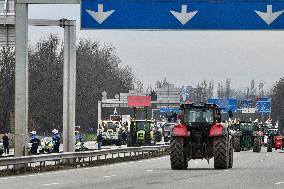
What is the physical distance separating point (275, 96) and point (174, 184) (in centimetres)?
14395

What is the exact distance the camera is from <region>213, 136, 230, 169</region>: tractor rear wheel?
105 ft

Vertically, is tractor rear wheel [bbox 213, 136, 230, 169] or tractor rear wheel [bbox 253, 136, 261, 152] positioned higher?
tractor rear wheel [bbox 213, 136, 230, 169]

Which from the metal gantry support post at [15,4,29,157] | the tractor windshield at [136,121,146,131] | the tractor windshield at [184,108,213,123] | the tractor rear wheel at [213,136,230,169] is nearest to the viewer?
the tractor rear wheel at [213,136,230,169]

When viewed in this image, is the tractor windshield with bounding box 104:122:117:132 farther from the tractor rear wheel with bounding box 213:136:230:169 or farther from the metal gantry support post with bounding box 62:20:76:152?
the tractor rear wheel with bounding box 213:136:230:169

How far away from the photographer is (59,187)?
21.8 meters

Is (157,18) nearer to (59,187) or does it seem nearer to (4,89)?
(59,187)

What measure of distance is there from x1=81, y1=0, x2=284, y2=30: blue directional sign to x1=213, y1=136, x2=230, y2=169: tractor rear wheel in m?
3.75

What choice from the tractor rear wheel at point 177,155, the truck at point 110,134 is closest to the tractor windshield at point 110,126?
the truck at point 110,134

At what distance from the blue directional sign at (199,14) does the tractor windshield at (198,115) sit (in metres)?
3.85

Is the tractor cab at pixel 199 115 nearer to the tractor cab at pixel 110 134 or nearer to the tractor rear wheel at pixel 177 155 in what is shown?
the tractor rear wheel at pixel 177 155

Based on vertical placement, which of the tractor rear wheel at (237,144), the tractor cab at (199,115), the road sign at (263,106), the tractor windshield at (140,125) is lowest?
the tractor rear wheel at (237,144)

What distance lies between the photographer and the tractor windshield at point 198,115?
113ft

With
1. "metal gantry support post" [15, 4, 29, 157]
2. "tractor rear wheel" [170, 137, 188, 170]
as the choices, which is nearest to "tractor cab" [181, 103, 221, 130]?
"tractor rear wheel" [170, 137, 188, 170]

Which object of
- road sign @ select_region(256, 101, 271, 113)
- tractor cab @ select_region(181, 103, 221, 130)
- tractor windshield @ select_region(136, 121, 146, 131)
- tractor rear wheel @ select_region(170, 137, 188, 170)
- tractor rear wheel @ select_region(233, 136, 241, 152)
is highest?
road sign @ select_region(256, 101, 271, 113)
